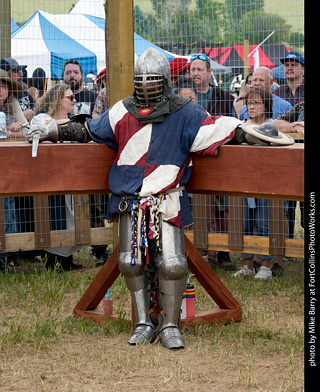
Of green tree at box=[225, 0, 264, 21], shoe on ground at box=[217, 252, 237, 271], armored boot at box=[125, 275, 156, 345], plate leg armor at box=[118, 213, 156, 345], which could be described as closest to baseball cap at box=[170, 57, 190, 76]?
green tree at box=[225, 0, 264, 21]

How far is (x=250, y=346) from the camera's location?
13.0ft

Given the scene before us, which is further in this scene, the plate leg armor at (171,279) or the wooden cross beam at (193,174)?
the plate leg armor at (171,279)

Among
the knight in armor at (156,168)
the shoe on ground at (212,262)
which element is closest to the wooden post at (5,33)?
the knight in armor at (156,168)

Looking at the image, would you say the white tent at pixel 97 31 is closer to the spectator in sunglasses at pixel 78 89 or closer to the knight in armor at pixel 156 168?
the spectator in sunglasses at pixel 78 89

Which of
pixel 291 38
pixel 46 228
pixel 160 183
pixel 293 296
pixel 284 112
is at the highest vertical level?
pixel 291 38

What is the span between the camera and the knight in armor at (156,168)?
12.6 ft

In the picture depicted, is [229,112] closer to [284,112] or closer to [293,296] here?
[284,112]

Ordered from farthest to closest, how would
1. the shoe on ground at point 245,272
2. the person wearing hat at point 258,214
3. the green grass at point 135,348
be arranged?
the shoe on ground at point 245,272 → the person wearing hat at point 258,214 → the green grass at point 135,348

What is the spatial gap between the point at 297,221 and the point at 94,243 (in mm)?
1811

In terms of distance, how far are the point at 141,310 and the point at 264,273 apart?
1.96 m

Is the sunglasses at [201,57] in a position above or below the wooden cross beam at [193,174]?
above

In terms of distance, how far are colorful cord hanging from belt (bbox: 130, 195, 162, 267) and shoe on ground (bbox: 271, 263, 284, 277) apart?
84.9 inches

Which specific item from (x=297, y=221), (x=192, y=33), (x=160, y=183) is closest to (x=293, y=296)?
(x=297, y=221)

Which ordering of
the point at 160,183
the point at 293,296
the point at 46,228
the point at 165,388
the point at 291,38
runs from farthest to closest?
1. the point at 46,228
2. the point at 291,38
3. the point at 293,296
4. the point at 160,183
5. the point at 165,388
